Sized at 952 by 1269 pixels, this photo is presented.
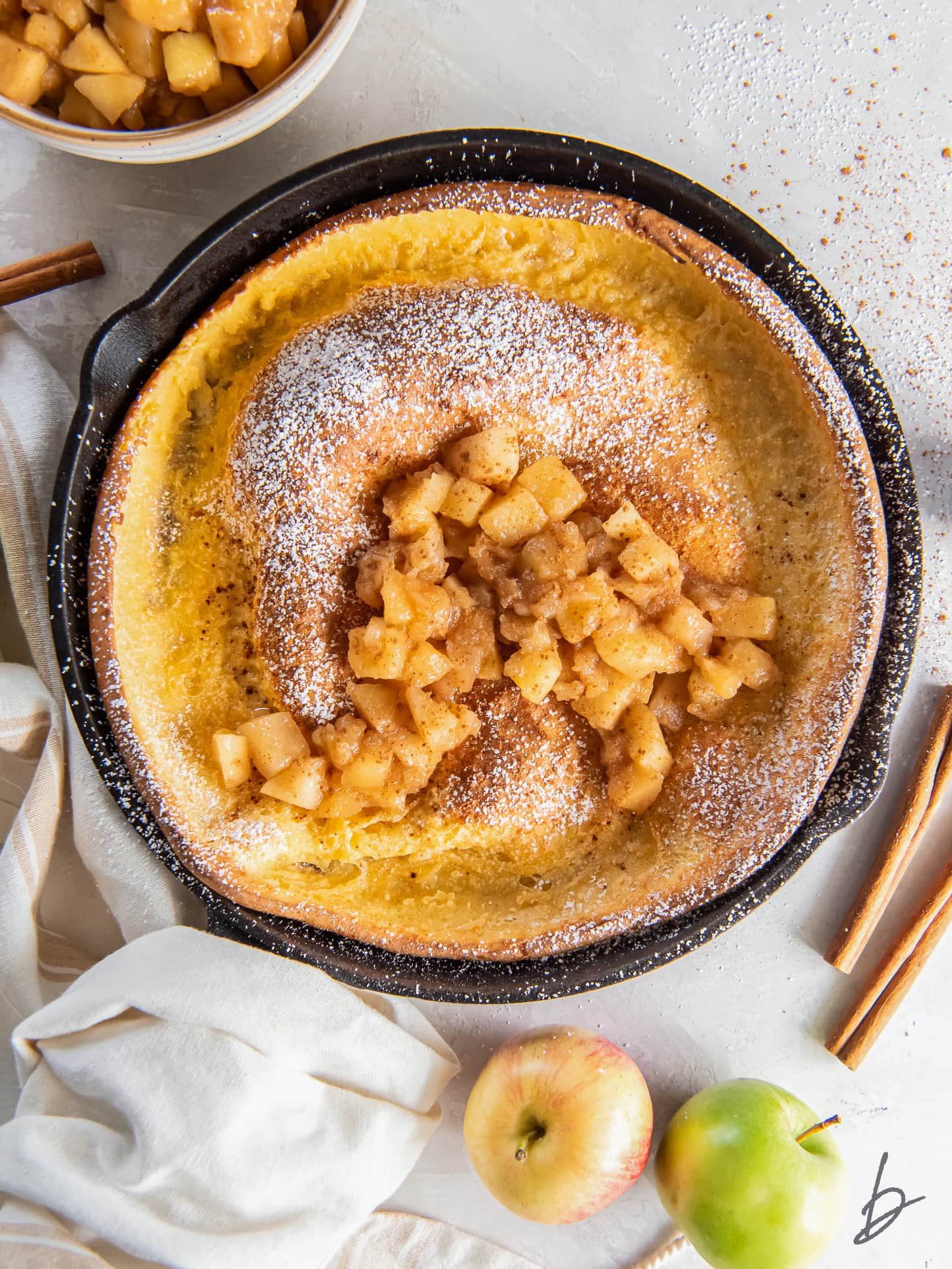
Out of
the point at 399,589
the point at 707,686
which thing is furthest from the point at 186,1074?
the point at 707,686

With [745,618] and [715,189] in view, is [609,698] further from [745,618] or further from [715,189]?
[715,189]

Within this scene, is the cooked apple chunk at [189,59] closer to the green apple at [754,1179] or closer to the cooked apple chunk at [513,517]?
the cooked apple chunk at [513,517]

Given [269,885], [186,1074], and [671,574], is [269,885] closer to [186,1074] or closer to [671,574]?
[186,1074]

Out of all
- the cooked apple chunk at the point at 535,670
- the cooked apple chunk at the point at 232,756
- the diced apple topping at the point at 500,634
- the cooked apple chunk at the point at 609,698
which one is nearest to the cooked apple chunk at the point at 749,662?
the diced apple topping at the point at 500,634

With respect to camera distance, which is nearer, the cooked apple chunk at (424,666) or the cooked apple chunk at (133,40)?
the cooked apple chunk at (133,40)
